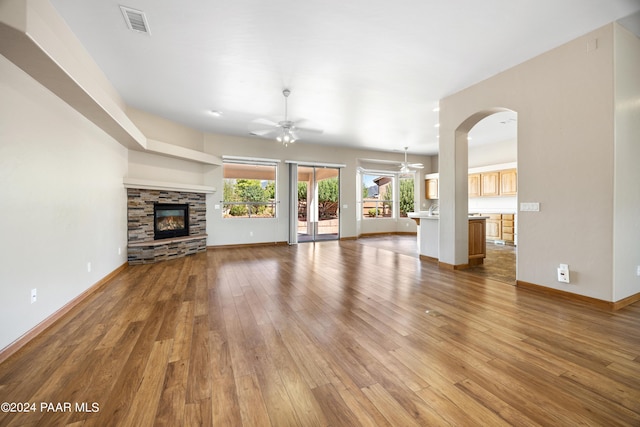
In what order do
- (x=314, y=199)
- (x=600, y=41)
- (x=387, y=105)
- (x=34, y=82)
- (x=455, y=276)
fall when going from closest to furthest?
(x=34, y=82) → (x=600, y=41) → (x=455, y=276) → (x=387, y=105) → (x=314, y=199)

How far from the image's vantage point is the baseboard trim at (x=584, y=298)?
286cm

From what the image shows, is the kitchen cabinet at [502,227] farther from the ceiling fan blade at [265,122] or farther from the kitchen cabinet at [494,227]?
the ceiling fan blade at [265,122]

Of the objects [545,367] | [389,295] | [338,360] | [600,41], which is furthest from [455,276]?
[600,41]

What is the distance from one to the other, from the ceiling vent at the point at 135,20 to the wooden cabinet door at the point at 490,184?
359 inches

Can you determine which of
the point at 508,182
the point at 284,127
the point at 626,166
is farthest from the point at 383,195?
the point at 626,166

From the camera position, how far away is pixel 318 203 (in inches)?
344

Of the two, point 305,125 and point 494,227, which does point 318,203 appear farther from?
point 494,227

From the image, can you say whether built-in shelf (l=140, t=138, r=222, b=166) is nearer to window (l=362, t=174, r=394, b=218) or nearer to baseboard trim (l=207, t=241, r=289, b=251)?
baseboard trim (l=207, t=241, r=289, b=251)

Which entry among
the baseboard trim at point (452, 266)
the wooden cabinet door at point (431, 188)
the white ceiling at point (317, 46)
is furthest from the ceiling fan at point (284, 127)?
the wooden cabinet door at point (431, 188)

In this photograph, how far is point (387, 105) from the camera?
518 centimetres

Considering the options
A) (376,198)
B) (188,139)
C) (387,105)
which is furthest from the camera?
(376,198)

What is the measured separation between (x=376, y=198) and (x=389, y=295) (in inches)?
280

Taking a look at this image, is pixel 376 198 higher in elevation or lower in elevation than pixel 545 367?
higher

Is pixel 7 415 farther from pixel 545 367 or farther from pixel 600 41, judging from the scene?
pixel 600 41
